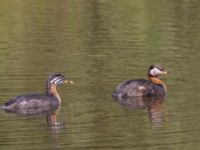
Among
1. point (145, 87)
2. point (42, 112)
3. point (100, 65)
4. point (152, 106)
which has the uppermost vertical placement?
point (100, 65)

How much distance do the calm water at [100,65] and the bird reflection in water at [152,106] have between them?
0.12 feet

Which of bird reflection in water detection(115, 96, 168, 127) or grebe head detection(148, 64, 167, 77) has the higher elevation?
grebe head detection(148, 64, 167, 77)

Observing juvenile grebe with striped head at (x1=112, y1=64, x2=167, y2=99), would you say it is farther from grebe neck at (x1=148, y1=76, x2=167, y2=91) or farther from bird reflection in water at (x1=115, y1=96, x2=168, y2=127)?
bird reflection in water at (x1=115, y1=96, x2=168, y2=127)

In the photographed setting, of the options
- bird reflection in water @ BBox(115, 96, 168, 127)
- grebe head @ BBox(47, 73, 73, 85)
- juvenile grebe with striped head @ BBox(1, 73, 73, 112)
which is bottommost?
bird reflection in water @ BBox(115, 96, 168, 127)

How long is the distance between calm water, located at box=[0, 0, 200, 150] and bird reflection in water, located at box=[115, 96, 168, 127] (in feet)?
0.12

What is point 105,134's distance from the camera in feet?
57.6

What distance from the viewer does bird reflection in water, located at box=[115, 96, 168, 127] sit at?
18.9m

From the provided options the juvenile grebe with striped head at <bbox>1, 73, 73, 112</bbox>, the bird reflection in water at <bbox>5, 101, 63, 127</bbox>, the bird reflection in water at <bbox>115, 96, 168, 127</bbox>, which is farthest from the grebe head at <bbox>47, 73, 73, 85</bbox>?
the bird reflection in water at <bbox>115, 96, 168, 127</bbox>

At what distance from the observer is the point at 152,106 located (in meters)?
20.8

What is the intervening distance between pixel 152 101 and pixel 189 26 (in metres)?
11.5

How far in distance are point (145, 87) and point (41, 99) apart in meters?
2.65

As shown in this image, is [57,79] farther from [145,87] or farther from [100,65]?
[100,65]

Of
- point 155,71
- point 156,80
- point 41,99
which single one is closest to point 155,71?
point 155,71

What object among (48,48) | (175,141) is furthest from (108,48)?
(175,141)
